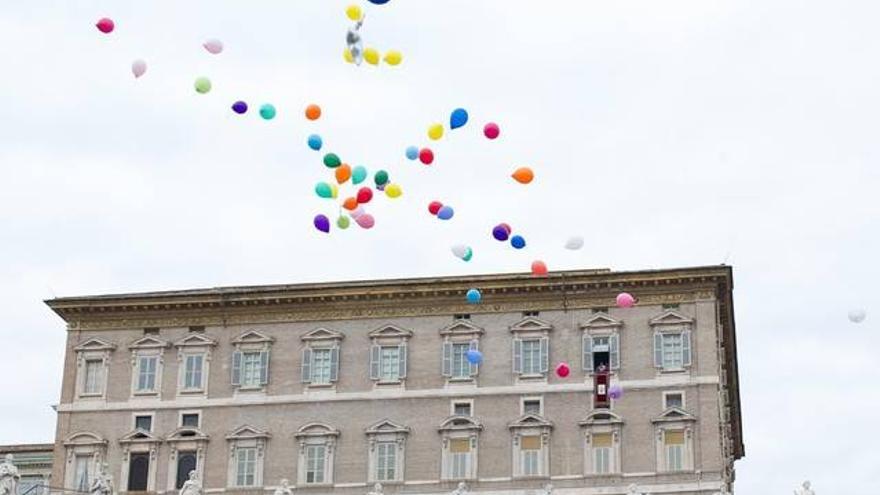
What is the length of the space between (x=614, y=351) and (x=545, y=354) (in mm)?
3106

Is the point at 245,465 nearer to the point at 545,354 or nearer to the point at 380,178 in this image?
the point at 545,354

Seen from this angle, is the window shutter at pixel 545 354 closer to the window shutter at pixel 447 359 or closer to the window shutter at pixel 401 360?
the window shutter at pixel 447 359

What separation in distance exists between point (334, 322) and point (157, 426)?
944 centimetres

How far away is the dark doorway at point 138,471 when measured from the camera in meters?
86.6

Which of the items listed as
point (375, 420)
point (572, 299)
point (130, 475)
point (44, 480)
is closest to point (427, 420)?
point (375, 420)

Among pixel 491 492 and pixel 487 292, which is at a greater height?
pixel 487 292

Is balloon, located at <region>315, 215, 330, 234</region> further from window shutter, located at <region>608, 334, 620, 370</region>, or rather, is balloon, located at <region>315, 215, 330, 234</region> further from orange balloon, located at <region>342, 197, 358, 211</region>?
window shutter, located at <region>608, 334, 620, 370</region>

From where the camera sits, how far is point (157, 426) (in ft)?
287

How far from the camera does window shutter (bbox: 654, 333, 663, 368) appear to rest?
83812mm

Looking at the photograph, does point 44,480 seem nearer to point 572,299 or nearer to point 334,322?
point 334,322

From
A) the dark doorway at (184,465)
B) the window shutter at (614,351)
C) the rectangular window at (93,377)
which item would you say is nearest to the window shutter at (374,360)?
the dark doorway at (184,465)

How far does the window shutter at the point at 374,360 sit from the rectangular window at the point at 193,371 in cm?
811

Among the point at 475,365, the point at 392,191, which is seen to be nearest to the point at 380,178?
the point at 392,191

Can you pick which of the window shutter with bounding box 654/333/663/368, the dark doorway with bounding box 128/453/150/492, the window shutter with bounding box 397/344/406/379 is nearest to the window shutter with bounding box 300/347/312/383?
the window shutter with bounding box 397/344/406/379
